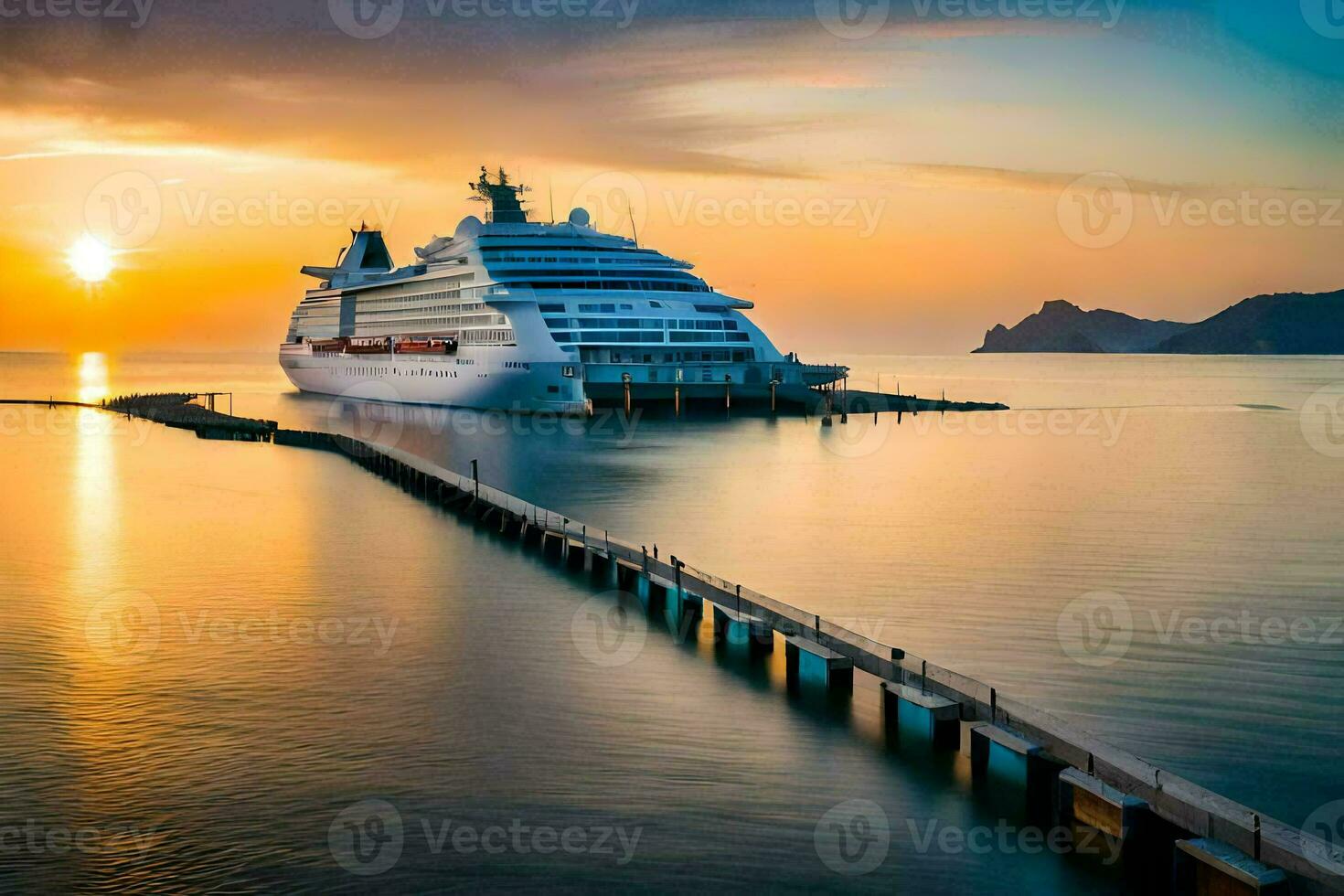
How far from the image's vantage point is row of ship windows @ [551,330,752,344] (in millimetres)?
71312

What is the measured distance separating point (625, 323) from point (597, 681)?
55.0 metres

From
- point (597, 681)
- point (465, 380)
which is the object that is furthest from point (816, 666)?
point (465, 380)

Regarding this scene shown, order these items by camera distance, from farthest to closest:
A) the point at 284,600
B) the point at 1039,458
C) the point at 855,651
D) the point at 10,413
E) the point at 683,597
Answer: the point at 10,413 → the point at 1039,458 → the point at 284,600 → the point at 683,597 → the point at 855,651

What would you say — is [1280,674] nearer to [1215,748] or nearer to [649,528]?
[1215,748]

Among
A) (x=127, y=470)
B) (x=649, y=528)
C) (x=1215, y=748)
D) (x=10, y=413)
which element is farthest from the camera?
(x=10, y=413)

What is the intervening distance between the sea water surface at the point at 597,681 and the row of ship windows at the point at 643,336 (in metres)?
29.3

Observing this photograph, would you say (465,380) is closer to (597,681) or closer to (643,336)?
(643,336)

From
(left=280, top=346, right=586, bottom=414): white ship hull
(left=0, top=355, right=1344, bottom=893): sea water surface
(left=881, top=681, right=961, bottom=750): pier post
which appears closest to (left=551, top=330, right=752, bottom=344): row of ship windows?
(left=280, top=346, right=586, bottom=414): white ship hull

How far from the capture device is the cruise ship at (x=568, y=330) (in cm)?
7162

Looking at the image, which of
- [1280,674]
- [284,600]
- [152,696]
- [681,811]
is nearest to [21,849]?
[152,696]

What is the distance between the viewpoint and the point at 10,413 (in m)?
88.4

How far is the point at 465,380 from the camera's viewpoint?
7938 centimetres

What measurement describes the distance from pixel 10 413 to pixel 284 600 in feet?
247

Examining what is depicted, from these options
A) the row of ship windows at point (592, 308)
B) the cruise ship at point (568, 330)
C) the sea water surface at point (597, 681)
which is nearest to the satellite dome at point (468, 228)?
the cruise ship at point (568, 330)
